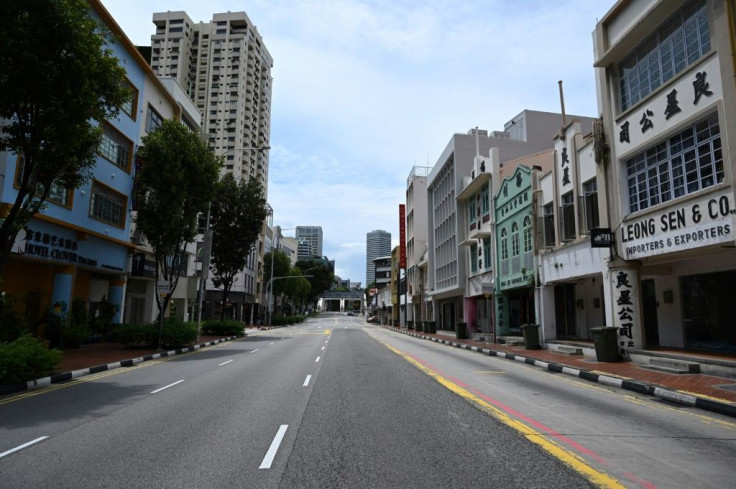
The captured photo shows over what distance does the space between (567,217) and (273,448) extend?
A: 17.9 metres

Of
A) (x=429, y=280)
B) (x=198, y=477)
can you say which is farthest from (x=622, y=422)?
(x=429, y=280)

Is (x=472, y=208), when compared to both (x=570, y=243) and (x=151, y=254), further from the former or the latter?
(x=151, y=254)

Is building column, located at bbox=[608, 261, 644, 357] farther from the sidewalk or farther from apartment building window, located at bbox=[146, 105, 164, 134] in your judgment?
apartment building window, located at bbox=[146, 105, 164, 134]

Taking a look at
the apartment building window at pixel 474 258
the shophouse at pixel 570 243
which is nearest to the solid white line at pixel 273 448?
the shophouse at pixel 570 243

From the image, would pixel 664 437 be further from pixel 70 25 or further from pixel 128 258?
pixel 128 258

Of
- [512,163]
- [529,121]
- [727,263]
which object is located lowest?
[727,263]

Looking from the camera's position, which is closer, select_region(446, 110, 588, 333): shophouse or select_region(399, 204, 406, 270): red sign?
select_region(446, 110, 588, 333): shophouse

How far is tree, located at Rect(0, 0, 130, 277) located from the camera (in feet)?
36.3

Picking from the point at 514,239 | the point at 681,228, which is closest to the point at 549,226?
the point at 514,239

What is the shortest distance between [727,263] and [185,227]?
72.0ft

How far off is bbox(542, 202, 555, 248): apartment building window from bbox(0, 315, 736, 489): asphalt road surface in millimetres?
11017

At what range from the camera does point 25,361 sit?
37.0ft

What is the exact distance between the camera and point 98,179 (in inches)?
891

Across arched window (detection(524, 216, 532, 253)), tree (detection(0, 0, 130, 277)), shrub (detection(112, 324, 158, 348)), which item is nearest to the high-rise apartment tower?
shrub (detection(112, 324, 158, 348))
